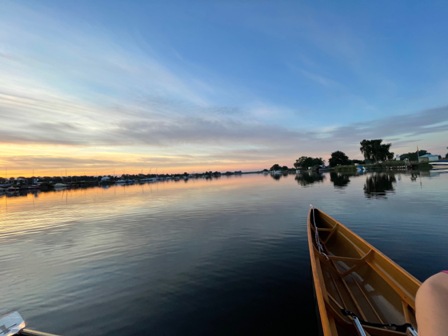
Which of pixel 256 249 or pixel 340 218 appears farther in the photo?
pixel 340 218

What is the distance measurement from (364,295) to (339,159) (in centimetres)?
19943

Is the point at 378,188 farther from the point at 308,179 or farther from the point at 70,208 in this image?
the point at 70,208

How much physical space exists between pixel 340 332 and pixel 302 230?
477 inches

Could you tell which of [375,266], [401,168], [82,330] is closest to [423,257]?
[375,266]

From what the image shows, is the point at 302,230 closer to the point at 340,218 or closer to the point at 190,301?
the point at 340,218

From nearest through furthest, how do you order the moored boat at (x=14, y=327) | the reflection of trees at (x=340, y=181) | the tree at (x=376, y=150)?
the moored boat at (x=14, y=327) < the reflection of trees at (x=340, y=181) < the tree at (x=376, y=150)

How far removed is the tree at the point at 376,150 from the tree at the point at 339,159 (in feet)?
111

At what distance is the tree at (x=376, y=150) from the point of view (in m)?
142

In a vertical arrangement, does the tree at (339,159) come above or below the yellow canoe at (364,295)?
above

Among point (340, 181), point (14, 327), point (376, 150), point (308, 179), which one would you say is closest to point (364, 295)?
point (14, 327)

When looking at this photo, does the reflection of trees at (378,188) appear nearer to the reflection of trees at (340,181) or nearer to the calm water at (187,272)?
the reflection of trees at (340,181)

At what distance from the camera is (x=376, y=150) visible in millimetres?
143625

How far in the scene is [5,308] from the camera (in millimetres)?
8523

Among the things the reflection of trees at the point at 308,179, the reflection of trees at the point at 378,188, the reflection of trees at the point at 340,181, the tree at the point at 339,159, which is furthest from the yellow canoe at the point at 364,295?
the tree at the point at 339,159
